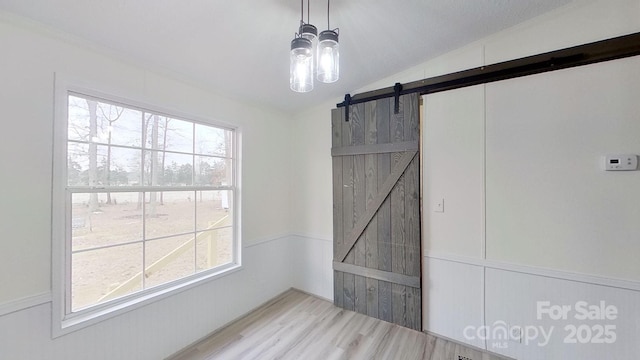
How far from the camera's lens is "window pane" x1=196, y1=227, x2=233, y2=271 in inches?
91.7

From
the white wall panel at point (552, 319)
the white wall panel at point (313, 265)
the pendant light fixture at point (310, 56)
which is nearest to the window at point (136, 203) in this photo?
the white wall panel at point (313, 265)

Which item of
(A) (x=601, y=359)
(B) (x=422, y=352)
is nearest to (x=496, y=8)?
(A) (x=601, y=359)

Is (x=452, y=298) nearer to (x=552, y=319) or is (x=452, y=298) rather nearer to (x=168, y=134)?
(x=552, y=319)

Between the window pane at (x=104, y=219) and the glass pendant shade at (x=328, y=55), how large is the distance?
5.54ft

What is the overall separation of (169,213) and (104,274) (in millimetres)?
576

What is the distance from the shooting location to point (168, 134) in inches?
82.7

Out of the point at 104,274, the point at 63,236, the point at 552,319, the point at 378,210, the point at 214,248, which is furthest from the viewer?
the point at 378,210

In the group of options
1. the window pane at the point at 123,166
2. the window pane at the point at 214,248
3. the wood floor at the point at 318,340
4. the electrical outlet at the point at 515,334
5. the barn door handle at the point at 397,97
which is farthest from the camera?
the barn door handle at the point at 397,97

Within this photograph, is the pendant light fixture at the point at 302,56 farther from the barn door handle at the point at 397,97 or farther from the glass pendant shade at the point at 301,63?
the barn door handle at the point at 397,97

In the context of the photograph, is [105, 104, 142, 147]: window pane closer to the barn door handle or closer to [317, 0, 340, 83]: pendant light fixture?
[317, 0, 340, 83]: pendant light fixture

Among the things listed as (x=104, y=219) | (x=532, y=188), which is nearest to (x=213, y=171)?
(x=104, y=219)

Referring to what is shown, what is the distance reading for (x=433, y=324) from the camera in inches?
91.0

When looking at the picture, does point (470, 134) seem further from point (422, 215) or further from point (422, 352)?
point (422, 352)

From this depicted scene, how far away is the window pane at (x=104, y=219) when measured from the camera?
5.28 ft
